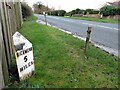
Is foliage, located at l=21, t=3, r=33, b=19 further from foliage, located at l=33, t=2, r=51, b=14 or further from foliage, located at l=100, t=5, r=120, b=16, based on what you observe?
foliage, located at l=33, t=2, r=51, b=14

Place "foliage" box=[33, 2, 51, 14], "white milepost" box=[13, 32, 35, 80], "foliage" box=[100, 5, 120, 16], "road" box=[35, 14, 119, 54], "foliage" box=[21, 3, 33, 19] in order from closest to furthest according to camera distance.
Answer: "white milepost" box=[13, 32, 35, 80], "road" box=[35, 14, 119, 54], "foliage" box=[21, 3, 33, 19], "foliage" box=[100, 5, 120, 16], "foliage" box=[33, 2, 51, 14]

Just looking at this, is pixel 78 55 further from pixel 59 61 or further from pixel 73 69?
pixel 73 69

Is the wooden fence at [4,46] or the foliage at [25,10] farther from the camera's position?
the foliage at [25,10]

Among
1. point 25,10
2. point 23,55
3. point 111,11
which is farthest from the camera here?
point 111,11

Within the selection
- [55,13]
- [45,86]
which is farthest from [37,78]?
[55,13]

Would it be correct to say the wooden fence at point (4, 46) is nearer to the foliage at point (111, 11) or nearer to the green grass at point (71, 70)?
the green grass at point (71, 70)

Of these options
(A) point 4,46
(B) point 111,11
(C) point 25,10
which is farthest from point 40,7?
(A) point 4,46

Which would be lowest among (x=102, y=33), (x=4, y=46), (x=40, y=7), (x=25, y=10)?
(x=102, y=33)

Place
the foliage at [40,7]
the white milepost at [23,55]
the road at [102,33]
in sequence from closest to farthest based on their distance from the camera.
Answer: the white milepost at [23,55], the road at [102,33], the foliage at [40,7]

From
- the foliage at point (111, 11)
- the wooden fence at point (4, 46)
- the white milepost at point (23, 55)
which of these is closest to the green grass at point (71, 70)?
the white milepost at point (23, 55)

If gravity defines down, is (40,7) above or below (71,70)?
above

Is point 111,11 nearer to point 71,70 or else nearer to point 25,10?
point 25,10

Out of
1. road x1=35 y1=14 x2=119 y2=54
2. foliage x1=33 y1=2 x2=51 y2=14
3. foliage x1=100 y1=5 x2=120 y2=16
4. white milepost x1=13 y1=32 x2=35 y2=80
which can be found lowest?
road x1=35 y1=14 x2=119 y2=54

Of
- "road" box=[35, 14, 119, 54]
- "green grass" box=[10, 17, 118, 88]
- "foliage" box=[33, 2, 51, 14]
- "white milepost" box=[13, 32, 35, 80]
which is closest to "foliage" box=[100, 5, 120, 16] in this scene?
"road" box=[35, 14, 119, 54]
